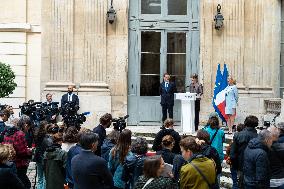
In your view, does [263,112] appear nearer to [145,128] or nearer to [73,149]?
[145,128]

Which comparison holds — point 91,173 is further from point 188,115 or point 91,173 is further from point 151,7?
point 151,7

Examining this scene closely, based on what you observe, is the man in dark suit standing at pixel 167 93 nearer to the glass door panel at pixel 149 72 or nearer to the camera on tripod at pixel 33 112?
the glass door panel at pixel 149 72

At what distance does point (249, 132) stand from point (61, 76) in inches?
400

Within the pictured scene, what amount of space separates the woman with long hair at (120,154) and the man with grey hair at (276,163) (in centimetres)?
194

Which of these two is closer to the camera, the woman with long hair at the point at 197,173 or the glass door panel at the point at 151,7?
the woman with long hair at the point at 197,173

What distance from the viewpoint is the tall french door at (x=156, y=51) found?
19828 mm

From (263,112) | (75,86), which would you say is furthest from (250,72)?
(75,86)

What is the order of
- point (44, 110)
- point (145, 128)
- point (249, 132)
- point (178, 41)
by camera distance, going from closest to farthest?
1. point (249, 132)
2. point (44, 110)
3. point (145, 128)
4. point (178, 41)

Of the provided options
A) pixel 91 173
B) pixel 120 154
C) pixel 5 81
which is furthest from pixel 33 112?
pixel 91 173

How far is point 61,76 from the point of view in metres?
19.2

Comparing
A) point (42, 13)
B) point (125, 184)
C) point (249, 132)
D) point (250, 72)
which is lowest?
point (125, 184)

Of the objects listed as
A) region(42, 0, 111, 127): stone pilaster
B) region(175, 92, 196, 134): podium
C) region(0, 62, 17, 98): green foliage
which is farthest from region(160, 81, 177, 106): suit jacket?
region(0, 62, 17, 98): green foliage

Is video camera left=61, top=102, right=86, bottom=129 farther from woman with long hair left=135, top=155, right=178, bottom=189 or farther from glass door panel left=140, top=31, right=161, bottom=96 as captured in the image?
woman with long hair left=135, top=155, right=178, bottom=189

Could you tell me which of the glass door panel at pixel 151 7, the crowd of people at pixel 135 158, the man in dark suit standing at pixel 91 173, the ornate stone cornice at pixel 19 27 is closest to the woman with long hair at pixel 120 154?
the crowd of people at pixel 135 158
